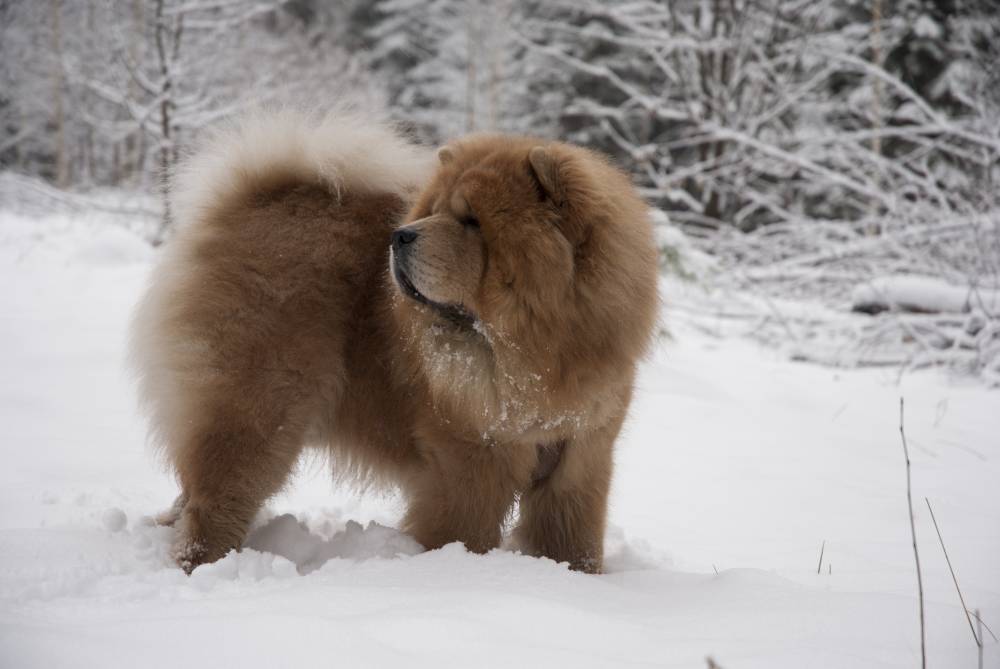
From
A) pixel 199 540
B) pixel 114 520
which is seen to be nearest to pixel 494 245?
pixel 199 540

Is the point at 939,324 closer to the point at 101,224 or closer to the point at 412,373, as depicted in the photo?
the point at 412,373

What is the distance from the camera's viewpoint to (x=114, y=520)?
2.30m

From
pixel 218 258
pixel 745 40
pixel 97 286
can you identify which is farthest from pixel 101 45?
pixel 218 258

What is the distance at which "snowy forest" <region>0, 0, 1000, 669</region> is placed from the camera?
140 centimetres

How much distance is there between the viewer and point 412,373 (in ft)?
7.77

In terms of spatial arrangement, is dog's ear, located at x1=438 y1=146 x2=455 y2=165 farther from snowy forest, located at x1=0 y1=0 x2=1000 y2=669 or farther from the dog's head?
snowy forest, located at x1=0 y1=0 x2=1000 y2=669

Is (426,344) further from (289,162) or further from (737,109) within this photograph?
(737,109)

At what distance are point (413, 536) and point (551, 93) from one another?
18415mm

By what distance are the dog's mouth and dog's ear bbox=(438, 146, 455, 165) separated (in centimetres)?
56

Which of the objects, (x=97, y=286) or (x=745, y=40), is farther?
(x=745, y=40)

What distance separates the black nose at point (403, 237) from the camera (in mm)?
2051

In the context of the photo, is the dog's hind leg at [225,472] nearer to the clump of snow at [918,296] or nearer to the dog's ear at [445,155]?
the dog's ear at [445,155]

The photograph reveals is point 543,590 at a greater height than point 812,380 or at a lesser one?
greater

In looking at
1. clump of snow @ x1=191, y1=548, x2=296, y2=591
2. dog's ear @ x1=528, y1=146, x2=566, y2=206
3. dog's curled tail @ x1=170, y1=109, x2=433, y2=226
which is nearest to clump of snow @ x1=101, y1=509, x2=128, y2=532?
clump of snow @ x1=191, y1=548, x2=296, y2=591
